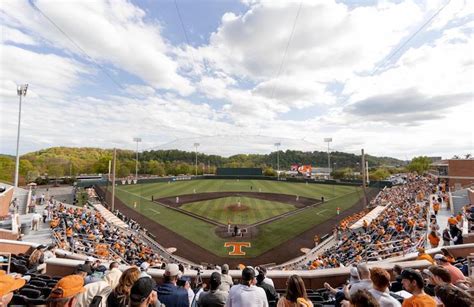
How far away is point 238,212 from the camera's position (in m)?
29.9

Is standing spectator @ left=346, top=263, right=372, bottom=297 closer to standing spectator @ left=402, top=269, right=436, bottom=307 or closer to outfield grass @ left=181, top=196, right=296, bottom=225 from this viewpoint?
standing spectator @ left=402, top=269, right=436, bottom=307

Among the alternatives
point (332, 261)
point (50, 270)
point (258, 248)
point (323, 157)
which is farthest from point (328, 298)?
point (323, 157)

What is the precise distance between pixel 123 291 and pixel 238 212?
27570 mm

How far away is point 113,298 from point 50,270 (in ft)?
19.6

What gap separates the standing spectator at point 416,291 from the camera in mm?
2979

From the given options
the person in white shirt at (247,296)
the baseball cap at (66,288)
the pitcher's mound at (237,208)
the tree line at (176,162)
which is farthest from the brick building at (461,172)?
the baseball cap at (66,288)

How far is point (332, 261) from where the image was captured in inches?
522

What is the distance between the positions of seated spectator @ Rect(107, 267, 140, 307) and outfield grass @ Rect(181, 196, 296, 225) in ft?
76.2

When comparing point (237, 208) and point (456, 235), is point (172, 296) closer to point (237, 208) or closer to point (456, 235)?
point (456, 235)

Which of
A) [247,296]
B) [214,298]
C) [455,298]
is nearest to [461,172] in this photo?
→ [455,298]

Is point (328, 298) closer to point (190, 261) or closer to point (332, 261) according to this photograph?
point (332, 261)

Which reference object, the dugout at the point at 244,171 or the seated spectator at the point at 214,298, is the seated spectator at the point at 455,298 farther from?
the dugout at the point at 244,171

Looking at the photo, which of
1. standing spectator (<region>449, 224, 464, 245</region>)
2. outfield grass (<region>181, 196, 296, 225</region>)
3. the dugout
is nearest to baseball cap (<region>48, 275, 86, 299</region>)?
standing spectator (<region>449, 224, 464, 245</region>)

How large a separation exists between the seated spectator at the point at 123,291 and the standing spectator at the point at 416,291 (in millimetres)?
3808
